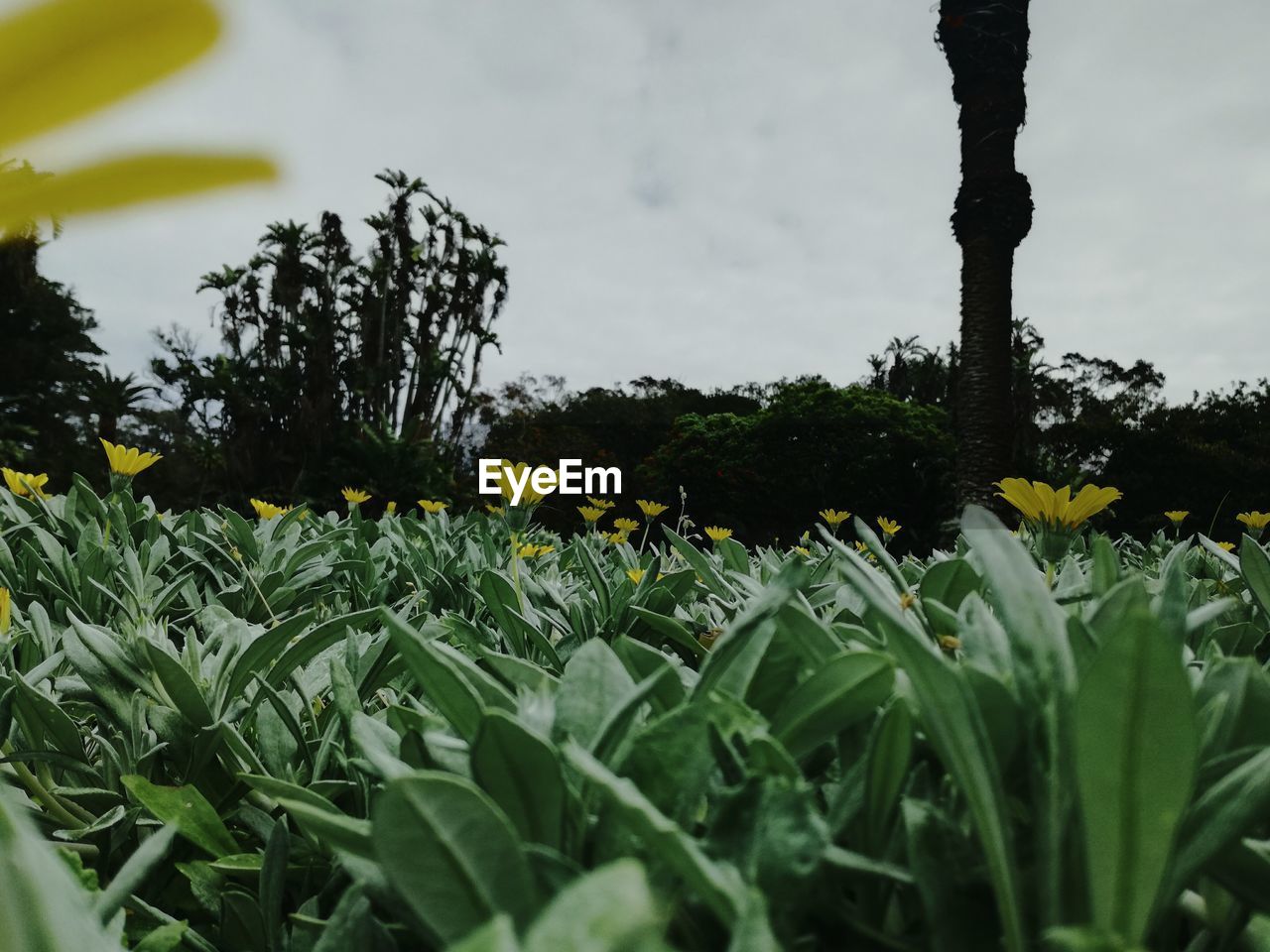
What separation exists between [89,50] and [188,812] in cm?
48

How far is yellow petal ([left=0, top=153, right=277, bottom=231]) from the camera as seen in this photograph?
234 millimetres

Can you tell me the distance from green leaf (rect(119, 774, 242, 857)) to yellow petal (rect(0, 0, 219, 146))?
432mm

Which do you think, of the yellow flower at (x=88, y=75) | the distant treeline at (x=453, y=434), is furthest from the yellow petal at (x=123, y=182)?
the distant treeline at (x=453, y=434)

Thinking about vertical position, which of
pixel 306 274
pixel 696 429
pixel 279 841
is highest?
pixel 306 274

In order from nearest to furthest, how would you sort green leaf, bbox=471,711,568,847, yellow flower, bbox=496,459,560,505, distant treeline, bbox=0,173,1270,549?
green leaf, bbox=471,711,568,847, yellow flower, bbox=496,459,560,505, distant treeline, bbox=0,173,1270,549

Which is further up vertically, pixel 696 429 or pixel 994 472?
pixel 696 429

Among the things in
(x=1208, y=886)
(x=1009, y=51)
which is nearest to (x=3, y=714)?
(x=1208, y=886)

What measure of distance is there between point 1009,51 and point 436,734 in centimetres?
751

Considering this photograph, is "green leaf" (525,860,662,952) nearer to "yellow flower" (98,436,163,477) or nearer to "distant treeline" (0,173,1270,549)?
"yellow flower" (98,436,163,477)

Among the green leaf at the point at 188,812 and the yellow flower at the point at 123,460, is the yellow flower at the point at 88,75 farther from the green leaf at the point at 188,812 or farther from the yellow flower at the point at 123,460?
the yellow flower at the point at 123,460

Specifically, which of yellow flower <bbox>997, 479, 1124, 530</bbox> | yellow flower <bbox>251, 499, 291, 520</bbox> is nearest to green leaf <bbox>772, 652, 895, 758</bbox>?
yellow flower <bbox>997, 479, 1124, 530</bbox>

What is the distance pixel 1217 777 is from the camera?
0.37 m

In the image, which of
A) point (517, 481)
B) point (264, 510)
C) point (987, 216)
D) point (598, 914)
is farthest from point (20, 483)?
point (987, 216)

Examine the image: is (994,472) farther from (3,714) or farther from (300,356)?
(300,356)
